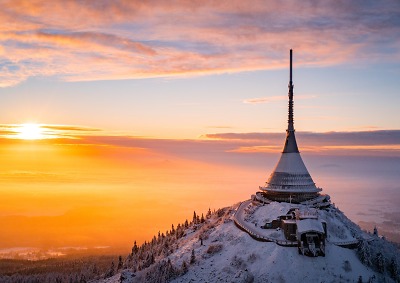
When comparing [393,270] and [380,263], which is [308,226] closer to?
[380,263]

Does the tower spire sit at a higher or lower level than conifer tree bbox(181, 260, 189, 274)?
higher

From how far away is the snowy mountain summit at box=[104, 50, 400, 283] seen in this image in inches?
2247

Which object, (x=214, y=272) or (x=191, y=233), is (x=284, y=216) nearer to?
(x=214, y=272)

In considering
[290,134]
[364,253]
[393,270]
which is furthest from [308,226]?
[290,134]

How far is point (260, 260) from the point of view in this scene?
58.8 metres

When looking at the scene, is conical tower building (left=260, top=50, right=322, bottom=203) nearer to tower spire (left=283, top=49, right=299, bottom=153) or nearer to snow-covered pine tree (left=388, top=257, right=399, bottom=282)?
tower spire (left=283, top=49, right=299, bottom=153)

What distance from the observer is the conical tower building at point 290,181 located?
74.2 metres

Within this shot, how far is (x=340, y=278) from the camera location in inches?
2176

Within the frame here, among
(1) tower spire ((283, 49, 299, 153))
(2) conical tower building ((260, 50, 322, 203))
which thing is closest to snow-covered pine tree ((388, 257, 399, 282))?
(2) conical tower building ((260, 50, 322, 203))

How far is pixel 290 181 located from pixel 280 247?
707 inches

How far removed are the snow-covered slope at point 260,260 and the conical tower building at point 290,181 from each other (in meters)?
3.97

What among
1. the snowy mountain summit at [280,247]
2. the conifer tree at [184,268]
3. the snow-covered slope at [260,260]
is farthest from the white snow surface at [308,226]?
the conifer tree at [184,268]

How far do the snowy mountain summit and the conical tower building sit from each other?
18cm

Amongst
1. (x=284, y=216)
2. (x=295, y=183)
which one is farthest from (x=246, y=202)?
(x=284, y=216)
